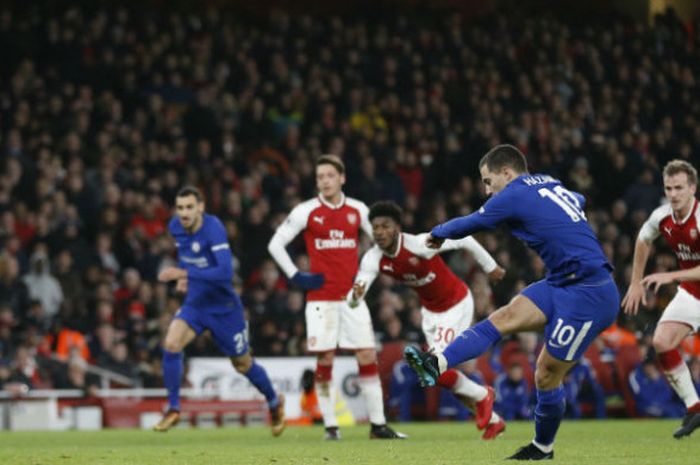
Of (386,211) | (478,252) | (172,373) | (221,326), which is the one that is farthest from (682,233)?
(172,373)

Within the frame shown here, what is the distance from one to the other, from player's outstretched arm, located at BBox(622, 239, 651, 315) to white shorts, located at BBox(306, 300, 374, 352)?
244 centimetres

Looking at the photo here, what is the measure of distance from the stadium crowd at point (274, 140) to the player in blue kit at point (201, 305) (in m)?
3.96

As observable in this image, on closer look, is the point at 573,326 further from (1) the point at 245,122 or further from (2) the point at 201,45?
(2) the point at 201,45

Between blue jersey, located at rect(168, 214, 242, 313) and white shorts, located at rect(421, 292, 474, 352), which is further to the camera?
Answer: blue jersey, located at rect(168, 214, 242, 313)

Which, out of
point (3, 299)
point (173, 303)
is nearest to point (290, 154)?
point (173, 303)

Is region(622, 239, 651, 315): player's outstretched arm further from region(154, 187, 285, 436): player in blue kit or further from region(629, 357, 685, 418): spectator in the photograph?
region(629, 357, 685, 418): spectator

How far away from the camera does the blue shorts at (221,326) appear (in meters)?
13.4

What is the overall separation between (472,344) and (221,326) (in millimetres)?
5167

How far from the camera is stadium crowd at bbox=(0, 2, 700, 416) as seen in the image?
59.7ft

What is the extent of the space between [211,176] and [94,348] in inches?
139

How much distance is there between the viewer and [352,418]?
17.9m

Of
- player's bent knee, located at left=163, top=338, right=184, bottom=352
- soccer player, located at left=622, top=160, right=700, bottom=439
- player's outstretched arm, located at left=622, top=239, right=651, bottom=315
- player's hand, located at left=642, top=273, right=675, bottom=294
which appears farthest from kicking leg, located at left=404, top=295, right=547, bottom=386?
player's bent knee, located at left=163, top=338, right=184, bottom=352

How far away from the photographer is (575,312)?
8523 mm

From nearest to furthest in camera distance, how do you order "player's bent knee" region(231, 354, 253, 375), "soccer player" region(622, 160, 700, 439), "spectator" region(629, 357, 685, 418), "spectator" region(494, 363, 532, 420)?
"soccer player" region(622, 160, 700, 439)
"player's bent knee" region(231, 354, 253, 375)
"spectator" region(494, 363, 532, 420)
"spectator" region(629, 357, 685, 418)
